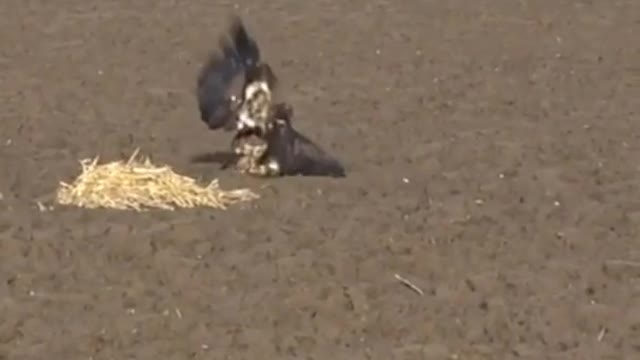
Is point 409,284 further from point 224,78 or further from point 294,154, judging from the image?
point 224,78

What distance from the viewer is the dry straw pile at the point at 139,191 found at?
9602 millimetres

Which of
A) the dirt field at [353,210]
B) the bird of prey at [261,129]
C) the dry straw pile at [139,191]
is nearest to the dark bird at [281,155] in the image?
the bird of prey at [261,129]

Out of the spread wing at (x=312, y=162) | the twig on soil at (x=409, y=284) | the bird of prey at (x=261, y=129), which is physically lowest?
the spread wing at (x=312, y=162)

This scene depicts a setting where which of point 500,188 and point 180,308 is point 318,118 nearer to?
point 500,188

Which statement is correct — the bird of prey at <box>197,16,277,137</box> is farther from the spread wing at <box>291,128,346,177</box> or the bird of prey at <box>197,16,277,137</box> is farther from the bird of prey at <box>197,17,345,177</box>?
the spread wing at <box>291,128,346,177</box>

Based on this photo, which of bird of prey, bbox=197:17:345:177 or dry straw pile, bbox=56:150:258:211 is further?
bird of prey, bbox=197:17:345:177

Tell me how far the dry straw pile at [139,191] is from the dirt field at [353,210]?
17 cm

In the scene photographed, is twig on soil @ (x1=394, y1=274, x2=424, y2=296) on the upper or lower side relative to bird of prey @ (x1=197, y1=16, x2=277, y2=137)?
upper

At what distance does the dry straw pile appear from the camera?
9.60 metres

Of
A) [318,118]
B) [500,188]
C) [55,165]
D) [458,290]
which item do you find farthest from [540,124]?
[458,290]

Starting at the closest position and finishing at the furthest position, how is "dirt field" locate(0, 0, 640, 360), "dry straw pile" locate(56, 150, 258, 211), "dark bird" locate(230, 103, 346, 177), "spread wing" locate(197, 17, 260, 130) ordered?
"dirt field" locate(0, 0, 640, 360) → "dry straw pile" locate(56, 150, 258, 211) → "dark bird" locate(230, 103, 346, 177) → "spread wing" locate(197, 17, 260, 130)

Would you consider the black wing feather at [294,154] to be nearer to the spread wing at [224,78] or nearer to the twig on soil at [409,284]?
the spread wing at [224,78]

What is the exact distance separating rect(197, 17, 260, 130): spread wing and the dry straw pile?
104 centimetres

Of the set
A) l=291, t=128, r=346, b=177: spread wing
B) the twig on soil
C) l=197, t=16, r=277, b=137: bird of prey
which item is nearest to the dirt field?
the twig on soil
